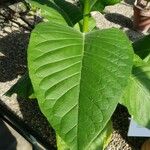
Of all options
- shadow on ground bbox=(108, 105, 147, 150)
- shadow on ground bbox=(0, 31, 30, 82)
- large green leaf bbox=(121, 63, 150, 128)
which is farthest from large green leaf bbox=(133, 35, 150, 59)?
shadow on ground bbox=(0, 31, 30, 82)

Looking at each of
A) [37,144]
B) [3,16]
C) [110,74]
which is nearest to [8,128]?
[37,144]

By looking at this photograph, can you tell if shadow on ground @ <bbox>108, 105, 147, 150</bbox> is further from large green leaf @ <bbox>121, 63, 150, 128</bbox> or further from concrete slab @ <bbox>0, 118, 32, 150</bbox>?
large green leaf @ <bbox>121, 63, 150, 128</bbox>

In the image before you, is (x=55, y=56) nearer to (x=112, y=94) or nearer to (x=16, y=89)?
(x=112, y=94)

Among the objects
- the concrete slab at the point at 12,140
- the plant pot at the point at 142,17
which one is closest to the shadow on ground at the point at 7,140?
the concrete slab at the point at 12,140

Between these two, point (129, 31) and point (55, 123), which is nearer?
point (55, 123)

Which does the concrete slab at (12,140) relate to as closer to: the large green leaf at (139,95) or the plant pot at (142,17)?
the large green leaf at (139,95)
